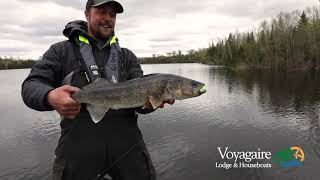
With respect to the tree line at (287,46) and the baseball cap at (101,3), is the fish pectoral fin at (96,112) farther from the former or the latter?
the tree line at (287,46)

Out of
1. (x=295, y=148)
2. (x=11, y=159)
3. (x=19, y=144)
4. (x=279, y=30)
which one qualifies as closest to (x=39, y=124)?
(x=19, y=144)

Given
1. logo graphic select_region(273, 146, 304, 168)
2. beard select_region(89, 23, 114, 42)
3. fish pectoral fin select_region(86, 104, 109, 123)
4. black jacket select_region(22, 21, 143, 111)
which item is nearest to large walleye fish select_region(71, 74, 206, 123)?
fish pectoral fin select_region(86, 104, 109, 123)

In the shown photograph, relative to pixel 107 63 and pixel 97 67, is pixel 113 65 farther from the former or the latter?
pixel 97 67

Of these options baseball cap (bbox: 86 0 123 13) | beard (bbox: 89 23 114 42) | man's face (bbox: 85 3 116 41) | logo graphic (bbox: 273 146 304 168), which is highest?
baseball cap (bbox: 86 0 123 13)

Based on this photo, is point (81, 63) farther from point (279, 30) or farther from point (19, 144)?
point (279, 30)

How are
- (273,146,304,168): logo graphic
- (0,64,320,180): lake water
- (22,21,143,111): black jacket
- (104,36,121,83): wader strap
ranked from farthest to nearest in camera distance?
(273,146,304,168): logo graphic → (0,64,320,180): lake water → (104,36,121,83): wader strap → (22,21,143,111): black jacket

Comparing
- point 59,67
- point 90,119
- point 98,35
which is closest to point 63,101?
point 90,119

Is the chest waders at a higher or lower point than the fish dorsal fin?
higher

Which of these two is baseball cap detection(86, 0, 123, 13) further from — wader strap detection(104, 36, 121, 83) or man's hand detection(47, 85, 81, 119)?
man's hand detection(47, 85, 81, 119)

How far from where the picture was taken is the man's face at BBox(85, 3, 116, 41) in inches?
149

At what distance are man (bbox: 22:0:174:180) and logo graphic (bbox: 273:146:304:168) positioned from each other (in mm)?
12609

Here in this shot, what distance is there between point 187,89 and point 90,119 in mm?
1274

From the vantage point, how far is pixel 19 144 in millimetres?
18188

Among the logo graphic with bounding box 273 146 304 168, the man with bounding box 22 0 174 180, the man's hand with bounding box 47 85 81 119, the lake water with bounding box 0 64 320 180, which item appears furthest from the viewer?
the logo graphic with bounding box 273 146 304 168
